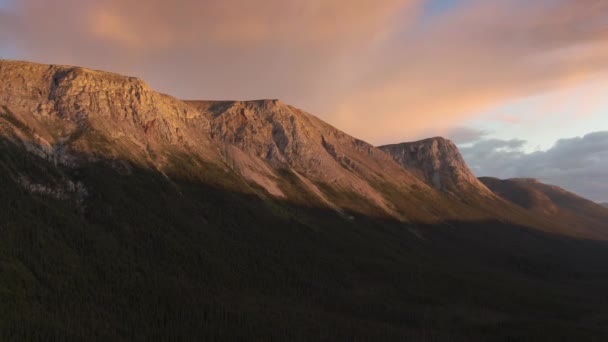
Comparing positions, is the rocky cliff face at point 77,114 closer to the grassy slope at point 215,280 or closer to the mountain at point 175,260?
the mountain at point 175,260

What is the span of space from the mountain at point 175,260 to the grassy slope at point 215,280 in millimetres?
456

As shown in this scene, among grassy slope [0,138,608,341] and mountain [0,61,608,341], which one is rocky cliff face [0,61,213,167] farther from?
grassy slope [0,138,608,341]

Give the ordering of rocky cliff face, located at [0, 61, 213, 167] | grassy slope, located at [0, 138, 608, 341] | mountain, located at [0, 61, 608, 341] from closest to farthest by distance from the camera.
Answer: grassy slope, located at [0, 138, 608, 341]
mountain, located at [0, 61, 608, 341]
rocky cliff face, located at [0, 61, 213, 167]

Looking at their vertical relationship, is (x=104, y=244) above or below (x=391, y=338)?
above

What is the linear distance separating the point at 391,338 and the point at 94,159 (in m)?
103

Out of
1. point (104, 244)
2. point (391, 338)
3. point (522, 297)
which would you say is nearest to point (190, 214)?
point (104, 244)

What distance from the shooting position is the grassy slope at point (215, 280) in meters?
91.1

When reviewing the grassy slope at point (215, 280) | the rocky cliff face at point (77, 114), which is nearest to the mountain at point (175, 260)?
the grassy slope at point (215, 280)

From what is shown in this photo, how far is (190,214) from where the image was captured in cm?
15100

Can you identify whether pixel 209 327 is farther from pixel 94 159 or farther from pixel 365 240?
pixel 365 240

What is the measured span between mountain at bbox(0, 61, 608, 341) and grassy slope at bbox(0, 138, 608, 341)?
0.46 m

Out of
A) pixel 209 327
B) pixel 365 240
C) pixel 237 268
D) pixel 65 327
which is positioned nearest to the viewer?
pixel 65 327

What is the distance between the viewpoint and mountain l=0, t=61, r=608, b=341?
93562 mm

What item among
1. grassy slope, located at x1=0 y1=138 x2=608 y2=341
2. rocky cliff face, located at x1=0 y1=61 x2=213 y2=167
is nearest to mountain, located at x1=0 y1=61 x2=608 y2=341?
grassy slope, located at x1=0 y1=138 x2=608 y2=341
